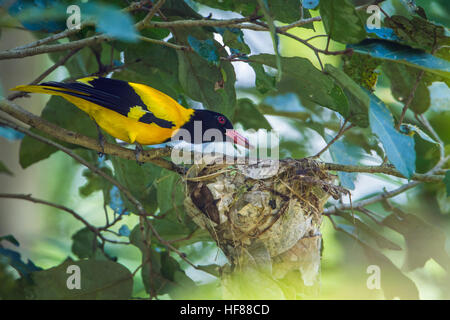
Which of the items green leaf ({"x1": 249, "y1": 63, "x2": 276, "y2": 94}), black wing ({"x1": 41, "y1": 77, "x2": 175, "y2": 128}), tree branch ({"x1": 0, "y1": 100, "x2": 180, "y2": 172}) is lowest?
tree branch ({"x1": 0, "y1": 100, "x2": 180, "y2": 172})

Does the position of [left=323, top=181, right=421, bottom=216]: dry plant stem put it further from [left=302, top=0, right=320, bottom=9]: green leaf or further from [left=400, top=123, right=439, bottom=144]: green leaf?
[left=302, top=0, right=320, bottom=9]: green leaf

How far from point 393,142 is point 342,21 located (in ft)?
2.04

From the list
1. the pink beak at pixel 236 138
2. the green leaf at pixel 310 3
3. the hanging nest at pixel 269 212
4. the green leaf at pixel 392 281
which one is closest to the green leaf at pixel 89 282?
the hanging nest at pixel 269 212

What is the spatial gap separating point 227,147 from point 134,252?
2.04 metres

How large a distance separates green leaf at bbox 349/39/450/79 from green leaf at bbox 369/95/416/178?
0.87 feet

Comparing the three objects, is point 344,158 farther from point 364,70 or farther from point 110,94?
point 110,94

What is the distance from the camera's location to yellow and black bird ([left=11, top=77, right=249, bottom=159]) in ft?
8.64

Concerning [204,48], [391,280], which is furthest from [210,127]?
[391,280]

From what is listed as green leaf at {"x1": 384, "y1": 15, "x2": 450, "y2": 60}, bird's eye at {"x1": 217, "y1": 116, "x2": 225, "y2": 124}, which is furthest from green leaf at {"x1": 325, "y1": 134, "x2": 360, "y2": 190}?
green leaf at {"x1": 384, "y1": 15, "x2": 450, "y2": 60}

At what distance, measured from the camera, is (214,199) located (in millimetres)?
2688

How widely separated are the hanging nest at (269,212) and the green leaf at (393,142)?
54 centimetres

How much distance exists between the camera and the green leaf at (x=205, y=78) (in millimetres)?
2873

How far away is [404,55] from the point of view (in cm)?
213
